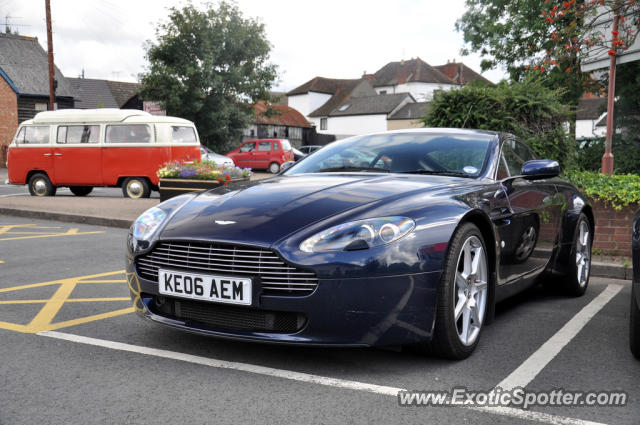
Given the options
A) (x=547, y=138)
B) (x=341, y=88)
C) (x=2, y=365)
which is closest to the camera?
(x=2, y=365)

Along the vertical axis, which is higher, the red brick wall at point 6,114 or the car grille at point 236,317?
the red brick wall at point 6,114

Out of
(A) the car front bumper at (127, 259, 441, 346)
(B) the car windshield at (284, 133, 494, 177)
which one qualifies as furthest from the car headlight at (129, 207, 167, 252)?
(B) the car windshield at (284, 133, 494, 177)

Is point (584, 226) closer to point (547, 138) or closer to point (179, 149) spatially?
point (547, 138)

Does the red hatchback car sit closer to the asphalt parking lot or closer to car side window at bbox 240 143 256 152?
car side window at bbox 240 143 256 152

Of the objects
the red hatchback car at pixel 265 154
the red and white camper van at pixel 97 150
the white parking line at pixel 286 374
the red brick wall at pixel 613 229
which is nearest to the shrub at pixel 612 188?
the red brick wall at pixel 613 229

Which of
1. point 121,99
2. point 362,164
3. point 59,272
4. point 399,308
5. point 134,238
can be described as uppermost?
point 121,99

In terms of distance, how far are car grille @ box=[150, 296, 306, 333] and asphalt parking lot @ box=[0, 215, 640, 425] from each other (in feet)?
0.77

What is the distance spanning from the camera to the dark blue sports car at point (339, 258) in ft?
10.1

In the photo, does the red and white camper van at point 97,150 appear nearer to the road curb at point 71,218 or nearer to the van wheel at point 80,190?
the van wheel at point 80,190

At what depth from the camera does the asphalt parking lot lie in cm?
276

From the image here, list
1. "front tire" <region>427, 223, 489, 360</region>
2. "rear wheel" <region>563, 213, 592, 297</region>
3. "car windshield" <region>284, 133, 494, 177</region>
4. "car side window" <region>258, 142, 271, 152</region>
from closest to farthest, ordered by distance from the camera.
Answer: "front tire" <region>427, 223, 489, 360</region> → "car windshield" <region>284, 133, 494, 177</region> → "rear wheel" <region>563, 213, 592, 297</region> → "car side window" <region>258, 142, 271, 152</region>

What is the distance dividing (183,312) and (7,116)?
33972 mm

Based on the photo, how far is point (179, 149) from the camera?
16.0 meters

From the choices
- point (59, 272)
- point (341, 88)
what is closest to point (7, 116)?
point (59, 272)
